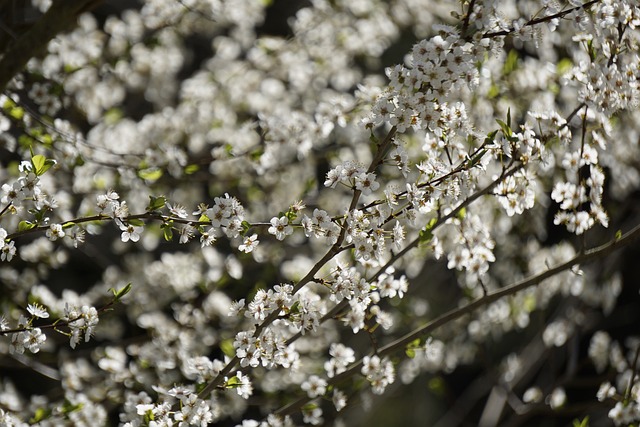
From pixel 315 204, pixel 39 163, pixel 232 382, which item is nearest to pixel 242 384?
pixel 232 382

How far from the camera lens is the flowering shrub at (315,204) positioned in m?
2.15

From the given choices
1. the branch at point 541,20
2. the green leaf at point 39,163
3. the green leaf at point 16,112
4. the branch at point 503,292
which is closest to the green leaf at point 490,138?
the branch at point 541,20

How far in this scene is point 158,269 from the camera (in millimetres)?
4719

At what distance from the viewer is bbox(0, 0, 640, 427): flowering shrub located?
215 centimetres

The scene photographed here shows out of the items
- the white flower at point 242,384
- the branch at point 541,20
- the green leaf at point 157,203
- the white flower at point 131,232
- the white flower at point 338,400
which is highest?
the branch at point 541,20

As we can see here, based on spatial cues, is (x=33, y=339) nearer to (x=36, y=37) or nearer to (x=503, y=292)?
(x=36, y=37)

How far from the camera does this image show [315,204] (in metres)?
4.71

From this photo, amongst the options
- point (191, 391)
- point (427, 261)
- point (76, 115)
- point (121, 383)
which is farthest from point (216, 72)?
point (191, 391)

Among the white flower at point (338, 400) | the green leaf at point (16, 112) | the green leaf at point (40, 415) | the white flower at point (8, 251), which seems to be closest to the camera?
the white flower at point (8, 251)

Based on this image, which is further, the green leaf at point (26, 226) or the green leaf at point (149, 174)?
the green leaf at point (149, 174)

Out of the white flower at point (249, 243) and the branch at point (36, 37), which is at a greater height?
the branch at point (36, 37)

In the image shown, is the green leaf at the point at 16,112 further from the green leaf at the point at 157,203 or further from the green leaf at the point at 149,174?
the green leaf at the point at 157,203

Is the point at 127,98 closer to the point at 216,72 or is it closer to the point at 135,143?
the point at 216,72

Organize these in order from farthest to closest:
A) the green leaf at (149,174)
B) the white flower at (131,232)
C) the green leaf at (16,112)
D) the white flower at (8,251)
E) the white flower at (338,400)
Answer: the green leaf at (149,174), the green leaf at (16,112), the white flower at (338,400), the white flower at (131,232), the white flower at (8,251)
